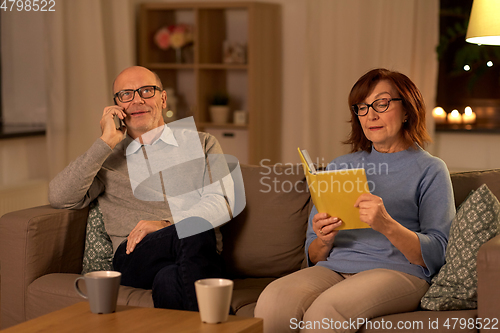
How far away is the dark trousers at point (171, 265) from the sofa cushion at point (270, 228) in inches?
7.3

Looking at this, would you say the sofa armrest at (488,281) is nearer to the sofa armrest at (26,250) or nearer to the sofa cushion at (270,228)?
the sofa cushion at (270,228)

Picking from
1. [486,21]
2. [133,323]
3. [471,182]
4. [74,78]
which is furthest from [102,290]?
[74,78]

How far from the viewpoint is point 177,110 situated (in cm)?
433

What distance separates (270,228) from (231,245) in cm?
16

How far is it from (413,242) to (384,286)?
0.16 m

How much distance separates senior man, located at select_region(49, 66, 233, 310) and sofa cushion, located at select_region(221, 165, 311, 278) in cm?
13

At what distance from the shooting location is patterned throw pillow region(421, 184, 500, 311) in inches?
59.6

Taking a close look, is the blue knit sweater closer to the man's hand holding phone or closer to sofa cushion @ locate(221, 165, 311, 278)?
sofa cushion @ locate(221, 165, 311, 278)

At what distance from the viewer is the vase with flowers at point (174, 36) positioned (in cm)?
400

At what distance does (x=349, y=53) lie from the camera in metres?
3.75

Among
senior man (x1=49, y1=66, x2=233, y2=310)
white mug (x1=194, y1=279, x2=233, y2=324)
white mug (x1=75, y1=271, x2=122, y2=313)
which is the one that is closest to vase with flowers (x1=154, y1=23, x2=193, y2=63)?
senior man (x1=49, y1=66, x2=233, y2=310)

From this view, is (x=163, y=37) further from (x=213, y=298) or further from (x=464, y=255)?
(x=213, y=298)

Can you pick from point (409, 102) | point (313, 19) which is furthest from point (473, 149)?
point (409, 102)

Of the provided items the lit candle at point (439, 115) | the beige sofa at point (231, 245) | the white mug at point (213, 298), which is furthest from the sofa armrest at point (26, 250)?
the lit candle at point (439, 115)
